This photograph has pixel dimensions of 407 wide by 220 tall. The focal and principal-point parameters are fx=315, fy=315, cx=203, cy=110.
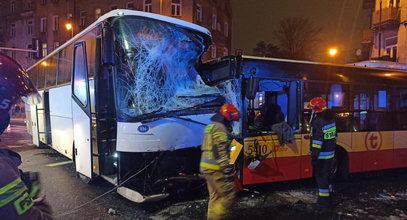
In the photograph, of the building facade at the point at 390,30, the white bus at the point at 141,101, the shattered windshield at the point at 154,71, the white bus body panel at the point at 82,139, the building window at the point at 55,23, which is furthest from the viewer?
the building window at the point at 55,23

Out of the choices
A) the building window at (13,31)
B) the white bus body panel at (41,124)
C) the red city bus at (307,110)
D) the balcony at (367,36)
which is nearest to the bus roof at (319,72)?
the red city bus at (307,110)

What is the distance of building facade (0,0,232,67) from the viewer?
98.6ft

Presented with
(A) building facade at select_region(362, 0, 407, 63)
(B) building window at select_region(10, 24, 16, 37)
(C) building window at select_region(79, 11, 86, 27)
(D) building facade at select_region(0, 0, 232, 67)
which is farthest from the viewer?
(B) building window at select_region(10, 24, 16, 37)

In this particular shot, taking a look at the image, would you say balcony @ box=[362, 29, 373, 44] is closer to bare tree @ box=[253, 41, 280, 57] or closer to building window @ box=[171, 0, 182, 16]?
bare tree @ box=[253, 41, 280, 57]

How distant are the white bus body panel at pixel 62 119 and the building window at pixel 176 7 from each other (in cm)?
2142

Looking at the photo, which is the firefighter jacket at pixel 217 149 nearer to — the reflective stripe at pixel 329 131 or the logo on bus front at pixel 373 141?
the reflective stripe at pixel 329 131

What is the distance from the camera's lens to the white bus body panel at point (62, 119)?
7.89 meters

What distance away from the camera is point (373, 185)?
744cm

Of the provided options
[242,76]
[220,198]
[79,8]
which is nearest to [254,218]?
[220,198]

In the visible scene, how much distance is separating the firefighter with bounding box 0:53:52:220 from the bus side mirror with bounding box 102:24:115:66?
123 inches

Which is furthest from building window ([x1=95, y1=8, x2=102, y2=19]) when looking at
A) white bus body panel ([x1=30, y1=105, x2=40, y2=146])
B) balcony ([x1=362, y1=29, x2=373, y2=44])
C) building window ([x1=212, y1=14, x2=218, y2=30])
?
balcony ([x1=362, y1=29, x2=373, y2=44])

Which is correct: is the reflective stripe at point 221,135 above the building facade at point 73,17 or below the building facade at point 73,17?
below

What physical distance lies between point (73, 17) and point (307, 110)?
36.7 metres

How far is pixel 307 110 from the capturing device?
22.5 feet
